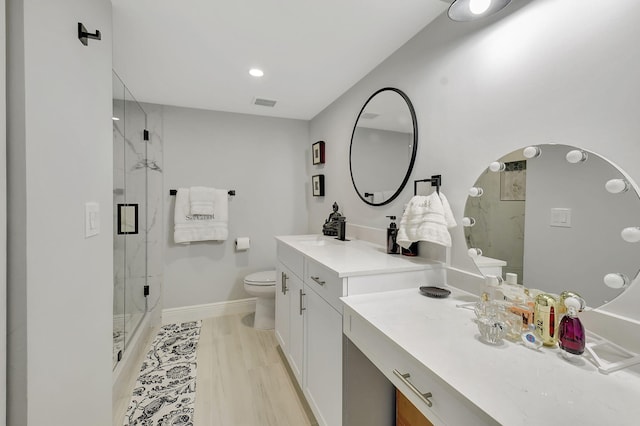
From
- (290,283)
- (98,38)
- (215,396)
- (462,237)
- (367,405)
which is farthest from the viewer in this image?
(290,283)

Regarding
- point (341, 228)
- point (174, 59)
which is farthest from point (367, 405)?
point (174, 59)

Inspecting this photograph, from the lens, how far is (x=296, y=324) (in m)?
1.83

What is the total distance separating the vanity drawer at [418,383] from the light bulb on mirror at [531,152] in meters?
0.86

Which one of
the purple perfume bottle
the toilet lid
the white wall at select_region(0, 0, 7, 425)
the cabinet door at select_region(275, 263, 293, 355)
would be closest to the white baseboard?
the toilet lid

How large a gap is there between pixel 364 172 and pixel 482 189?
102 cm

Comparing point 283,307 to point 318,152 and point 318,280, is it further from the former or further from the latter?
point 318,152

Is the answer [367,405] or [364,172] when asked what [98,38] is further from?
[367,405]

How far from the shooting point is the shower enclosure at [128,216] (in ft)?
6.54

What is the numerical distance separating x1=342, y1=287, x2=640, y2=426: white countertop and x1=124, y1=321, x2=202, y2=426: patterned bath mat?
144cm

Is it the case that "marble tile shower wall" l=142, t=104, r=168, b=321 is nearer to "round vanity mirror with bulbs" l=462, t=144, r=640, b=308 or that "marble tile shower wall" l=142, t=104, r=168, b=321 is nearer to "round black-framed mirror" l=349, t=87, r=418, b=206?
"round black-framed mirror" l=349, t=87, r=418, b=206

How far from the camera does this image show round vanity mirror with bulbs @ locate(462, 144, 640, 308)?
0.84 metres

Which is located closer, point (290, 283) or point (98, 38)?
point (98, 38)

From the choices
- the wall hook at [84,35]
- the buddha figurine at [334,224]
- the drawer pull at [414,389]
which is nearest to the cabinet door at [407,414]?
the drawer pull at [414,389]

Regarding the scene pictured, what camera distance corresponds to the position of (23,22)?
0.80m
